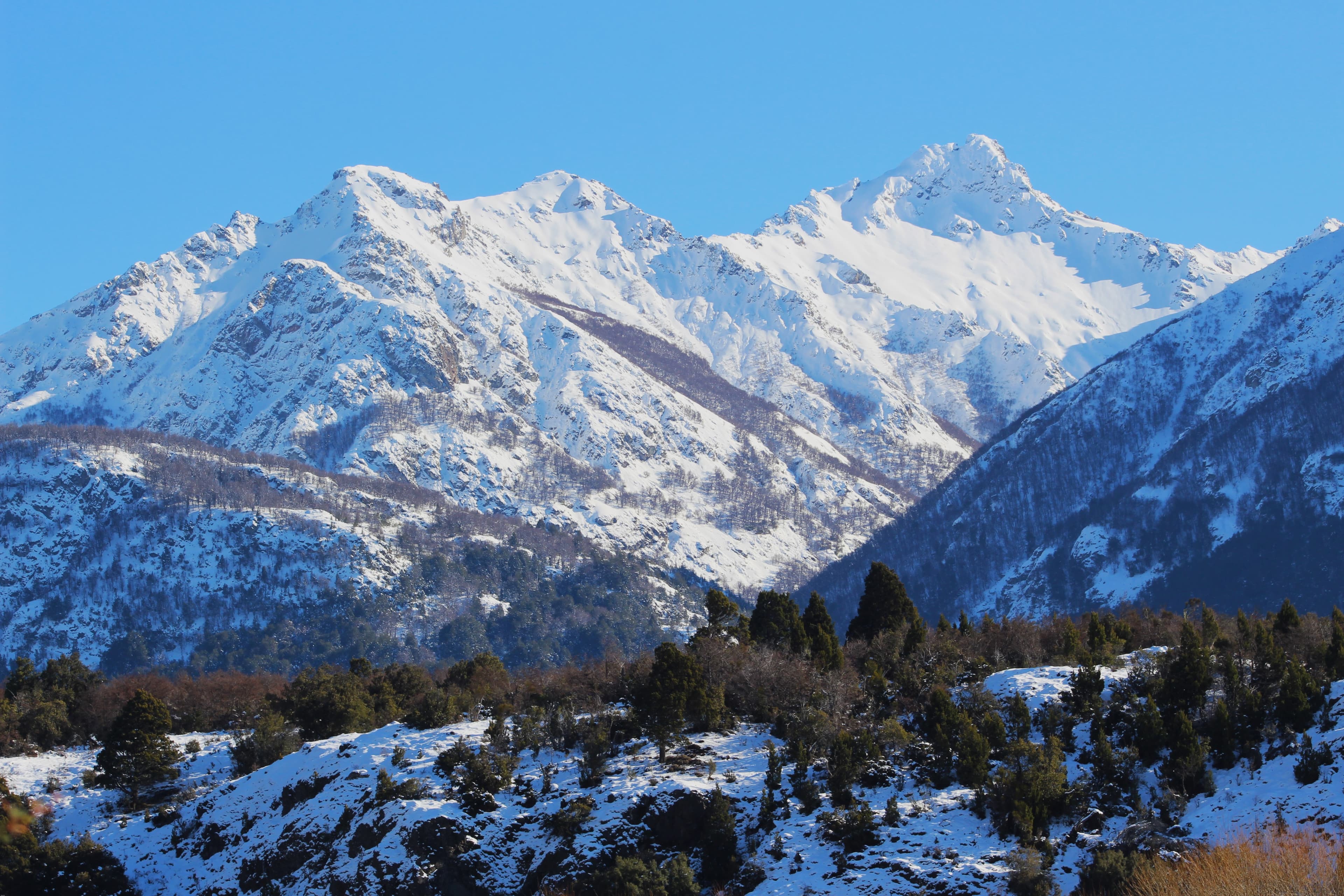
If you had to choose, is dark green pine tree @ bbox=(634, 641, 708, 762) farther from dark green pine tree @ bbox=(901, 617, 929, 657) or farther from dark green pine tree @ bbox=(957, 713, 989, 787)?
dark green pine tree @ bbox=(901, 617, 929, 657)

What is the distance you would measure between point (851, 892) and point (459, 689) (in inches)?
2131

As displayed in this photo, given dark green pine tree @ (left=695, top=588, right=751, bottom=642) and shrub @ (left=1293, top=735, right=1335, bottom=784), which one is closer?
shrub @ (left=1293, top=735, right=1335, bottom=784)

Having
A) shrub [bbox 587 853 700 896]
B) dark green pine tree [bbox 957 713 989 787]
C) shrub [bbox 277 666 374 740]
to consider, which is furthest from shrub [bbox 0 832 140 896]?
dark green pine tree [bbox 957 713 989 787]

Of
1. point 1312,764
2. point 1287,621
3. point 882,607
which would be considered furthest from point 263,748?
point 1287,621

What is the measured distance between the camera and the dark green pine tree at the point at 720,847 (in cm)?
6681

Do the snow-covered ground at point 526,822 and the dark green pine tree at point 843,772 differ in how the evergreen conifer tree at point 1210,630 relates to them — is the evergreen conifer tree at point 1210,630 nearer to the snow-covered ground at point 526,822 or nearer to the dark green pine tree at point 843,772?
the snow-covered ground at point 526,822

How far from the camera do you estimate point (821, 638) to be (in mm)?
99438

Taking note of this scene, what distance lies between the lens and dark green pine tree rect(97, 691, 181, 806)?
92750 mm

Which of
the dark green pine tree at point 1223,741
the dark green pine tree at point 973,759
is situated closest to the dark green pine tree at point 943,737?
the dark green pine tree at point 973,759

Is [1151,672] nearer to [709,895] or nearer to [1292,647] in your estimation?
[1292,647]

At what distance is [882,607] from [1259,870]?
71236 mm

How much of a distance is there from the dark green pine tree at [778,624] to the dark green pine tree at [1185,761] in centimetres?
4012

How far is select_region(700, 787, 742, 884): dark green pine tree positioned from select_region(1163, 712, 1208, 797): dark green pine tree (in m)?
24.6

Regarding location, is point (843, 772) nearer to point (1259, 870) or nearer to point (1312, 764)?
point (1312, 764)
